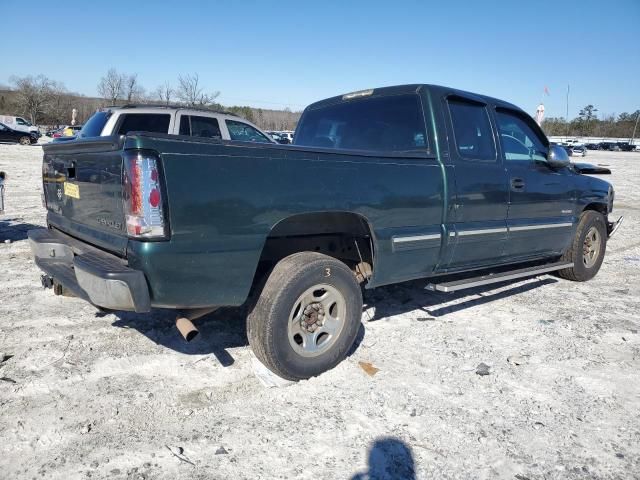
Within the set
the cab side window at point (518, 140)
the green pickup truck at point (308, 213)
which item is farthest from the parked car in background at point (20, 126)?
the cab side window at point (518, 140)

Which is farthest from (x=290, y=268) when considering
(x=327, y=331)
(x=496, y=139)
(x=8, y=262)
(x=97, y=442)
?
(x=8, y=262)

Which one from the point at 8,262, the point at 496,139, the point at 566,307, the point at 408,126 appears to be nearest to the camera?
the point at 408,126

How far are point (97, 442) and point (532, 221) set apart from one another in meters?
3.98

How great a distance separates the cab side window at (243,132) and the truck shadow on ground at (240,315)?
5260mm

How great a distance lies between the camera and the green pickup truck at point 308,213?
2389 millimetres

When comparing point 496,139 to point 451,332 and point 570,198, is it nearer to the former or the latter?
point 570,198

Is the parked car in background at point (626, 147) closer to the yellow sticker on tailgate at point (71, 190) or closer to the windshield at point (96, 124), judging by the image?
the windshield at point (96, 124)

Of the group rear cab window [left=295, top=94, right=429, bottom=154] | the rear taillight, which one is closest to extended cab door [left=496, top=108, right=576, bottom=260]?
rear cab window [left=295, top=94, right=429, bottom=154]

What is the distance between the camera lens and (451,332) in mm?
3930

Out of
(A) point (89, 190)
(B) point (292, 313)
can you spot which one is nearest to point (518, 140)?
(B) point (292, 313)

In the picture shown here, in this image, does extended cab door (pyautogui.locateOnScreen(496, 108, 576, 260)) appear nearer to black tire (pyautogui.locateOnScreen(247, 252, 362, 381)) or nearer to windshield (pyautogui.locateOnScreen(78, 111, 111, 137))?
black tire (pyautogui.locateOnScreen(247, 252, 362, 381))

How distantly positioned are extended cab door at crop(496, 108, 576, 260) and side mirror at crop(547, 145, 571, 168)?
0.28 feet

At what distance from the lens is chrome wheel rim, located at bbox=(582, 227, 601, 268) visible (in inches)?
215

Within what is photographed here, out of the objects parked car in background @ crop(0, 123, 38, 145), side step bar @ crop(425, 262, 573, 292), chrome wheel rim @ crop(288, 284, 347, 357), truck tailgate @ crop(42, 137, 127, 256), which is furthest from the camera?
parked car in background @ crop(0, 123, 38, 145)
